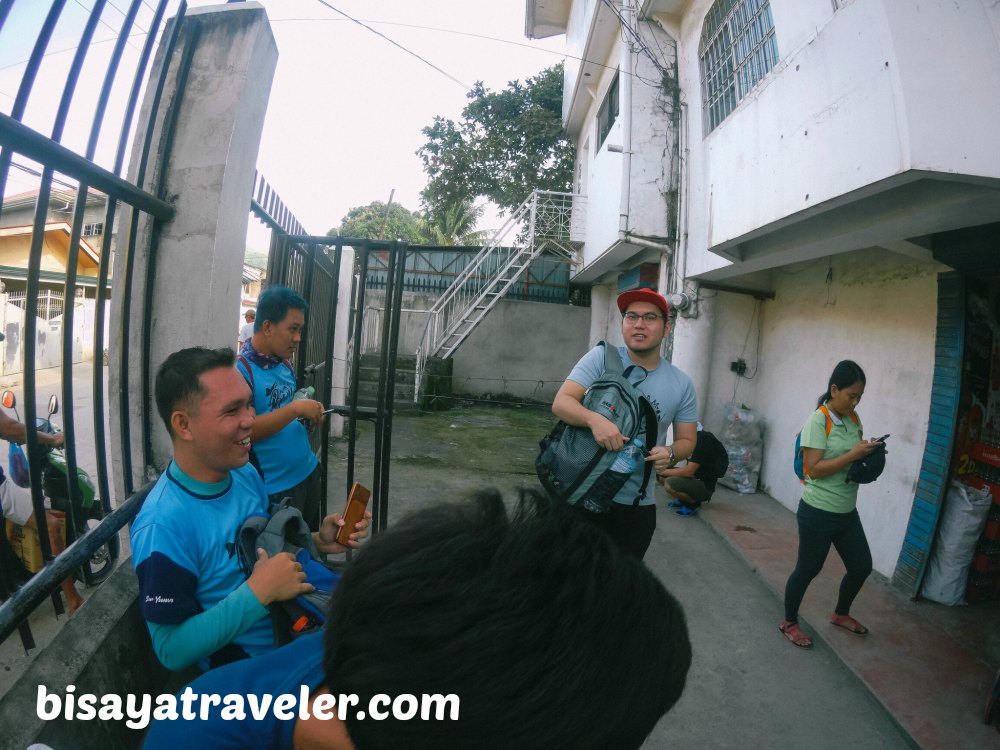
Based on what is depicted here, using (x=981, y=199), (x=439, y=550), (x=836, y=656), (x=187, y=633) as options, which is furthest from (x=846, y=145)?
(x=187, y=633)

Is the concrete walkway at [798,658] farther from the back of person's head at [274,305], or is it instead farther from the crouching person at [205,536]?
the back of person's head at [274,305]

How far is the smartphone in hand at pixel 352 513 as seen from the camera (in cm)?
171

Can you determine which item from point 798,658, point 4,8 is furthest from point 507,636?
point 798,658

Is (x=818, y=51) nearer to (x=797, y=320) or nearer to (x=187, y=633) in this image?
(x=797, y=320)

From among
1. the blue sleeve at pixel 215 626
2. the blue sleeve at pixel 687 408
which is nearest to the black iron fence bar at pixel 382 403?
the blue sleeve at pixel 687 408

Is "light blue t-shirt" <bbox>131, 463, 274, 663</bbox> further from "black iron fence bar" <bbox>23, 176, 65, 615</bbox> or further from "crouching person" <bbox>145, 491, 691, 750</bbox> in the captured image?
"crouching person" <bbox>145, 491, 691, 750</bbox>

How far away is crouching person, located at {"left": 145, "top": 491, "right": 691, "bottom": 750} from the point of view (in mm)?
543

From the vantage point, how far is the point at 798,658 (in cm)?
308

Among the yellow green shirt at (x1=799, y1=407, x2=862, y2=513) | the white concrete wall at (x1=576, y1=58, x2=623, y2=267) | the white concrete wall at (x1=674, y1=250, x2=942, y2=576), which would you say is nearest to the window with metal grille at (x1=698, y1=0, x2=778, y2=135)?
the white concrete wall at (x1=576, y1=58, x2=623, y2=267)

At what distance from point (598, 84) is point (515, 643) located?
1111 cm

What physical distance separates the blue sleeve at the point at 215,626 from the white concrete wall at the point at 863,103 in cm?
305

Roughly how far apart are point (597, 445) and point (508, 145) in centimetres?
1330

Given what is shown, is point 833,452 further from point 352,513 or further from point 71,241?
point 71,241

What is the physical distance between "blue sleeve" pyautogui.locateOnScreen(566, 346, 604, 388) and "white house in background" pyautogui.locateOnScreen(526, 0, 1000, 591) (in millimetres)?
1609
